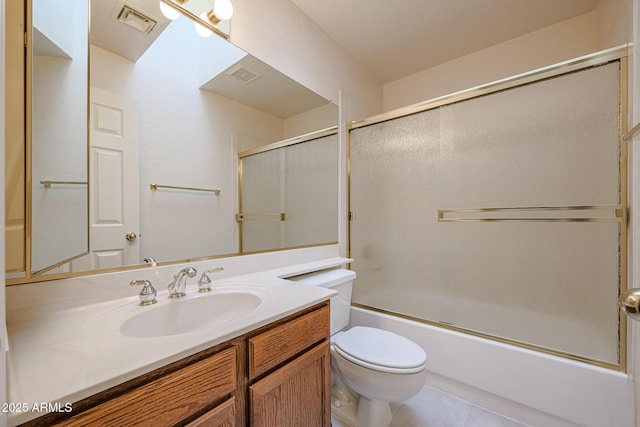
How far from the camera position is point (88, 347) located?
22.4 inches

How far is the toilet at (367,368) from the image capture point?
3.55 ft

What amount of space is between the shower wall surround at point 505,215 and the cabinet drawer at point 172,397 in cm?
146

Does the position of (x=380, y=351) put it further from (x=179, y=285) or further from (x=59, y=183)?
(x=59, y=183)

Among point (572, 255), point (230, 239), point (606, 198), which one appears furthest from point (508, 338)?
point (230, 239)

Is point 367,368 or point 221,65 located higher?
point 221,65

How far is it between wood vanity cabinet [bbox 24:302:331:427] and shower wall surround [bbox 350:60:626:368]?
3.61 feet

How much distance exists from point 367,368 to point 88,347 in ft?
3.16

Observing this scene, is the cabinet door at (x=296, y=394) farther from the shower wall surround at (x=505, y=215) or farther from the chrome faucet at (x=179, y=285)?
the shower wall surround at (x=505, y=215)

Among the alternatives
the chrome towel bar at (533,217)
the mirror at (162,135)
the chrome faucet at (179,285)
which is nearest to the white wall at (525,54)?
the chrome towel bar at (533,217)

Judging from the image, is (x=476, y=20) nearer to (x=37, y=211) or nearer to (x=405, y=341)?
(x=405, y=341)

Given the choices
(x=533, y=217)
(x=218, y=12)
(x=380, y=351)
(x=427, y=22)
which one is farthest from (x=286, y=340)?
(x=427, y=22)

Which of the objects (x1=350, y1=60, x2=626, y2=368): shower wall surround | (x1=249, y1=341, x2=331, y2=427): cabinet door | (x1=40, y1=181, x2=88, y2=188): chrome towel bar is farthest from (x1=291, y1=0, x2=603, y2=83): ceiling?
(x1=249, y1=341, x2=331, y2=427): cabinet door

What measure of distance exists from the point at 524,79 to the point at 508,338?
1.44 metres

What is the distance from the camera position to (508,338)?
1435mm
